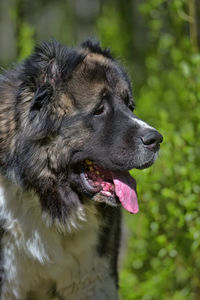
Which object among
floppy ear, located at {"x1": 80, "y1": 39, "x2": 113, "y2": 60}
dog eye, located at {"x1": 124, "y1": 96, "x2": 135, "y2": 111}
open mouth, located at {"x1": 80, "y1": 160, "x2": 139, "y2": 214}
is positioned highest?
floppy ear, located at {"x1": 80, "y1": 39, "x2": 113, "y2": 60}

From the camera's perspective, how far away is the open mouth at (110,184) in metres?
3.80

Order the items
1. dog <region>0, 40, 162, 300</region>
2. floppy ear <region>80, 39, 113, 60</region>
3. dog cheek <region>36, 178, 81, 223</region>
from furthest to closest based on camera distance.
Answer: floppy ear <region>80, 39, 113, 60</region> → dog cheek <region>36, 178, 81, 223</region> → dog <region>0, 40, 162, 300</region>

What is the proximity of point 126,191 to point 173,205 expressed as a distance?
1.02 meters

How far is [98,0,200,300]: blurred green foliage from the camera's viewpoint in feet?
15.3

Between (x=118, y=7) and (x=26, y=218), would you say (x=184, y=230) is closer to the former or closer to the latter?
(x=26, y=218)

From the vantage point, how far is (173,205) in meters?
4.72

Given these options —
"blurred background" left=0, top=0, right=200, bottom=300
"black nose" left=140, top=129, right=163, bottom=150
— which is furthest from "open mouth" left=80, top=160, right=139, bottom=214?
"blurred background" left=0, top=0, right=200, bottom=300

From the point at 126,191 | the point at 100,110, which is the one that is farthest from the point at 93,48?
the point at 126,191

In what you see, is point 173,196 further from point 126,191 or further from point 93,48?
point 93,48

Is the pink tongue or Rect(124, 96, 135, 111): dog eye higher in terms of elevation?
Rect(124, 96, 135, 111): dog eye

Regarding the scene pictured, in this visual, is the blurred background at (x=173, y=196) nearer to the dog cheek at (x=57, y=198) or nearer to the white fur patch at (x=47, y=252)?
the white fur patch at (x=47, y=252)

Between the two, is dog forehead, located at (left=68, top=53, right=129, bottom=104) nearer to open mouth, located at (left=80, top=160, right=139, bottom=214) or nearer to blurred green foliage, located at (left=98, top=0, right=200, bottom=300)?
open mouth, located at (left=80, top=160, right=139, bottom=214)

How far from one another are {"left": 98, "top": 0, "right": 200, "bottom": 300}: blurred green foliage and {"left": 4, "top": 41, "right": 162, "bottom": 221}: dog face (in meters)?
0.90

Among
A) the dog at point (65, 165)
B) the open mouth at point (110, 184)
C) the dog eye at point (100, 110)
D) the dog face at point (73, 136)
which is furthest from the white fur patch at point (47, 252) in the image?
the dog eye at point (100, 110)
